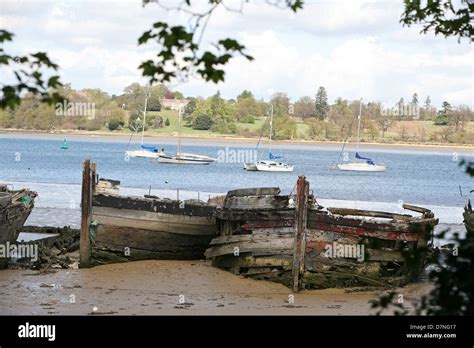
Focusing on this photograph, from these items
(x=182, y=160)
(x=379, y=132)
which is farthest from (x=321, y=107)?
(x=182, y=160)

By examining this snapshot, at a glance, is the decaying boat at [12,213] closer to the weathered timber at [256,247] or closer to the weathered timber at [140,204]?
the weathered timber at [140,204]

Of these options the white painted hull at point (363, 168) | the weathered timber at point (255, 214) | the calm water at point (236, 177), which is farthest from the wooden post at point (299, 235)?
the white painted hull at point (363, 168)

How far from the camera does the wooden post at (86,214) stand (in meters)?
19.0

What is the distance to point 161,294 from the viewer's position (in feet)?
55.9

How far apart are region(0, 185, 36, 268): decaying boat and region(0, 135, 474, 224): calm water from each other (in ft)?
71.7

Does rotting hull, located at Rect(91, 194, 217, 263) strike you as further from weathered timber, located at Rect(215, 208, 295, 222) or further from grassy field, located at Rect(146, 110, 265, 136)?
grassy field, located at Rect(146, 110, 265, 136)

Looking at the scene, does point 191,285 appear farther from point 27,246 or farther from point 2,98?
point 2,98

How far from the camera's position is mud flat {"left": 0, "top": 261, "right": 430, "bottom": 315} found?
15.4 meters

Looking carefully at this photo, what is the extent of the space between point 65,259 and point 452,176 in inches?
2563

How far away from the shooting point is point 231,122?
119438 mm

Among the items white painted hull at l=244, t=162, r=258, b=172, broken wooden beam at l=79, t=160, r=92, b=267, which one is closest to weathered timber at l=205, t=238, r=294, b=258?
broken wooden beam at l=79, t=160, r=92, b=267

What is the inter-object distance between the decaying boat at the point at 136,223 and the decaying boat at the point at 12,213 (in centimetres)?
144

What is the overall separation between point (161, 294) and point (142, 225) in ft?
7.96

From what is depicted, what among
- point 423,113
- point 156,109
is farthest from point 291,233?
point 423,113
